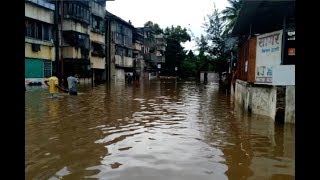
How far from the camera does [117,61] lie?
60.9m

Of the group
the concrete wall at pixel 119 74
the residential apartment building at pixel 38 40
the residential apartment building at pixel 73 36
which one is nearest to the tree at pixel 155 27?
the concrete wall at pixel 119 74

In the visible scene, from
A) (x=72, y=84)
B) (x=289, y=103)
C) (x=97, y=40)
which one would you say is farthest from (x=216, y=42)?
(x=289, y=103)

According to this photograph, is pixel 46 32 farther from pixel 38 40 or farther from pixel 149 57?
pixel 149 57

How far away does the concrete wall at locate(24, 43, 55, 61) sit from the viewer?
1376 inches

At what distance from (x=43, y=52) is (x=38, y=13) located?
154 inches

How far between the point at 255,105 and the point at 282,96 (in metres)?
2.72

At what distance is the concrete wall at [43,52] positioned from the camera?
35.0 meters

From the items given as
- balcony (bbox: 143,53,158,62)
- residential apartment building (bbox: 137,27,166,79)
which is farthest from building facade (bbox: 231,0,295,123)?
balcony (bbox: 143,53,158,62)

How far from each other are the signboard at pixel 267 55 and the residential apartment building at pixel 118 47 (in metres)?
Answer: 46.3

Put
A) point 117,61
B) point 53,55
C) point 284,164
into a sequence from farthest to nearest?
point 117,61 → point 53,55 → point 284,164

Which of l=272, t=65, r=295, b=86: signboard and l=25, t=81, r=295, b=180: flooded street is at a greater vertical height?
l=272, t=65, r=295, b=86: signboard

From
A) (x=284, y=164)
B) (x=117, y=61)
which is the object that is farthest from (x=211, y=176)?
(x=117, y=61)

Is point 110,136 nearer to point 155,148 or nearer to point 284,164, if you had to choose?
point 155,148

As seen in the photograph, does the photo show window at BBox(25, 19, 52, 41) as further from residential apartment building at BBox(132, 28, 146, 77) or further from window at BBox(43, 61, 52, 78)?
residential apartment building at BBox(132, 28, 146, 77)
